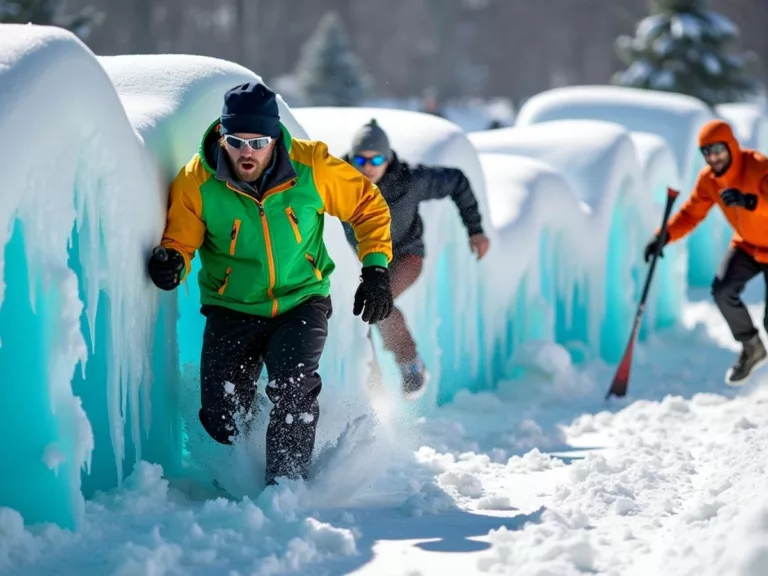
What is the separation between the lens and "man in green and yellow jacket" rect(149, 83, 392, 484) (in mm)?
4129

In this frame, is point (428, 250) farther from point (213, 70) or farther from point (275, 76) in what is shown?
point (275, 76)

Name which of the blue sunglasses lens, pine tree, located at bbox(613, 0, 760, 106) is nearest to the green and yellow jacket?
the blue sunglasses lens

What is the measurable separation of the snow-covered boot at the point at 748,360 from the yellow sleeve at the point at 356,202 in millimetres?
3738

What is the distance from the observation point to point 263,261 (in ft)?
13.9

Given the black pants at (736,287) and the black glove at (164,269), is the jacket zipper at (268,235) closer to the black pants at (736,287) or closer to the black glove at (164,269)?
the black glove at (164,269)

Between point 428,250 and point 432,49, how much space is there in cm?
3832

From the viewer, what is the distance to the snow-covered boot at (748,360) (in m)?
7.41

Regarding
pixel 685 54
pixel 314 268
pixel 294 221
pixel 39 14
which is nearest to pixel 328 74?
pixel 685 54

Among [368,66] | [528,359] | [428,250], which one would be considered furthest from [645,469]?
[368,66]

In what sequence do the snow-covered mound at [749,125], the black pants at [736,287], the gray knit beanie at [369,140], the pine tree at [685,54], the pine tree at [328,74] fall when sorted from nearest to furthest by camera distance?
1. the gray knit beanie at [369,140]
2. the black pants at [736,287]
3. the snow-covered mound at [749,125]
4. the pine tree at [685,54]
5. the pine tree at [328,74]

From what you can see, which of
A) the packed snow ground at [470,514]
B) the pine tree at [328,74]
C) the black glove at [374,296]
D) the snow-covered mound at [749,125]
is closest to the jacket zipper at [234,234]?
the black glove at [374,296]

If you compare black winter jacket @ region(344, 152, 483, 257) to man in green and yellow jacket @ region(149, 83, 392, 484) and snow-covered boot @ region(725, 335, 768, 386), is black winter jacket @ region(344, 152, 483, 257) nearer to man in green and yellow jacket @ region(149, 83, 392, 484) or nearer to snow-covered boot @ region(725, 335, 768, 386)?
man in green and yellow jacket @ region(149, 83, 392, 484)

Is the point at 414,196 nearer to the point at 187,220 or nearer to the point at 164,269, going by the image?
the point at 187,220

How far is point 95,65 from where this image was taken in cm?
397
